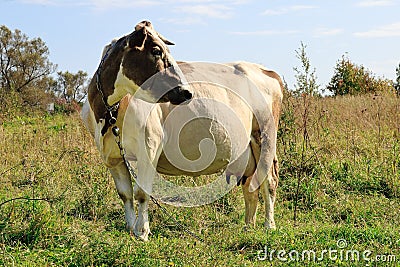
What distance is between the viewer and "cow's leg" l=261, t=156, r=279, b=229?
7598 mm

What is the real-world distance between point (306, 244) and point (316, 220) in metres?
2.00

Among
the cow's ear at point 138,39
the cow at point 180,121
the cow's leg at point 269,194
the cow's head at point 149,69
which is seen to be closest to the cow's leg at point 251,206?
the cow at point 180,121

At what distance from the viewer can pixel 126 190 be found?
638 centimetres

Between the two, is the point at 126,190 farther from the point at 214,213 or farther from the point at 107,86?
the point at 214,213

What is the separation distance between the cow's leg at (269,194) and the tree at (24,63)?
30.4 metres

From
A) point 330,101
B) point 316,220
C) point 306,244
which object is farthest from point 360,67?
point 306,244

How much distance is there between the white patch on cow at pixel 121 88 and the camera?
18.7ft

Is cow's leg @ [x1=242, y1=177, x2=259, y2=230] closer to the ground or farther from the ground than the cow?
closer to the ground

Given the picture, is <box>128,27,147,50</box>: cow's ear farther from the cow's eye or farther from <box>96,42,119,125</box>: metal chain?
<box>96,42,119,125</box>: metal chain

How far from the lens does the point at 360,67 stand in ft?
95.0

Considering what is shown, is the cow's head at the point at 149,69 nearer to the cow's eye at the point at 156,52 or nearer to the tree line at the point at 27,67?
the cow's eye at the point at 156,52

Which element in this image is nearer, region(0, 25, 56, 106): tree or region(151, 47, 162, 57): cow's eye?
region(151, 47, 162, 57): cow's eye

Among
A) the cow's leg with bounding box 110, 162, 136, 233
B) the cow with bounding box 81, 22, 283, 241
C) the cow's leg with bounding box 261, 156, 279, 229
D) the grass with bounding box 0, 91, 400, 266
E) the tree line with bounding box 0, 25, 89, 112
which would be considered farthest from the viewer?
the tree line with bounding box 0, 25, 89, 112

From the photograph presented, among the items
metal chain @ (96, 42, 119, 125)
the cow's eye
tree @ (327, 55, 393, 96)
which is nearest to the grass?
metal chain @ (96, 42, 119, 125)
